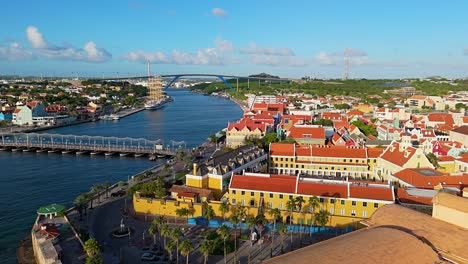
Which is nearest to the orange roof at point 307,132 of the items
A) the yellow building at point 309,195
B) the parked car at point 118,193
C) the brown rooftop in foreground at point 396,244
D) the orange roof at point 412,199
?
the yellow building at point 309,195

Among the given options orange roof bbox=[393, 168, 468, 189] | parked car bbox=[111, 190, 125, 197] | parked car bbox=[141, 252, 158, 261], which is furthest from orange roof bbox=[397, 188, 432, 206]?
parked car bbox=[111, 190, 125, 197]

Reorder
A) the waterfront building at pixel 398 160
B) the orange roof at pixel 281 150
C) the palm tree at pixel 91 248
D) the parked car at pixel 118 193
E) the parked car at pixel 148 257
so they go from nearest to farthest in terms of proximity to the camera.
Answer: the palm tree at pixel 91 248 → the parked car at pixel 148 257 → the parked car at pixel 118 193 → the waterfront building at pixel 398 160 → the orange roof at pixel 281 150

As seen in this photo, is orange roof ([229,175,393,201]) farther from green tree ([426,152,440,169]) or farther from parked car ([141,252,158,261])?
green tree ([426,152,440,169])

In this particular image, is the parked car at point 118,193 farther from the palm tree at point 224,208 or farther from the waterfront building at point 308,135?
the waterfront building at point 308,135

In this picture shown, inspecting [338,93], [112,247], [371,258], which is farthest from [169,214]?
[338,93]

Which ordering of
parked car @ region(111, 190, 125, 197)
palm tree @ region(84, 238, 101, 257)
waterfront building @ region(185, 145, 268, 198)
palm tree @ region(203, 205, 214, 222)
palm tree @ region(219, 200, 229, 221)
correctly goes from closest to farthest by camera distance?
palm tree @ region(84, 238, 101, 257), palm tree @ region(219, 200, 229, 221), palm tree @ region(203, 205, 214, 222), waterfront building @ region(185, 145, 268, 198), parked car @ region(111, 190, 125, 197)

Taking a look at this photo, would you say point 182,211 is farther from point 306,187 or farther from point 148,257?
point 306,187
